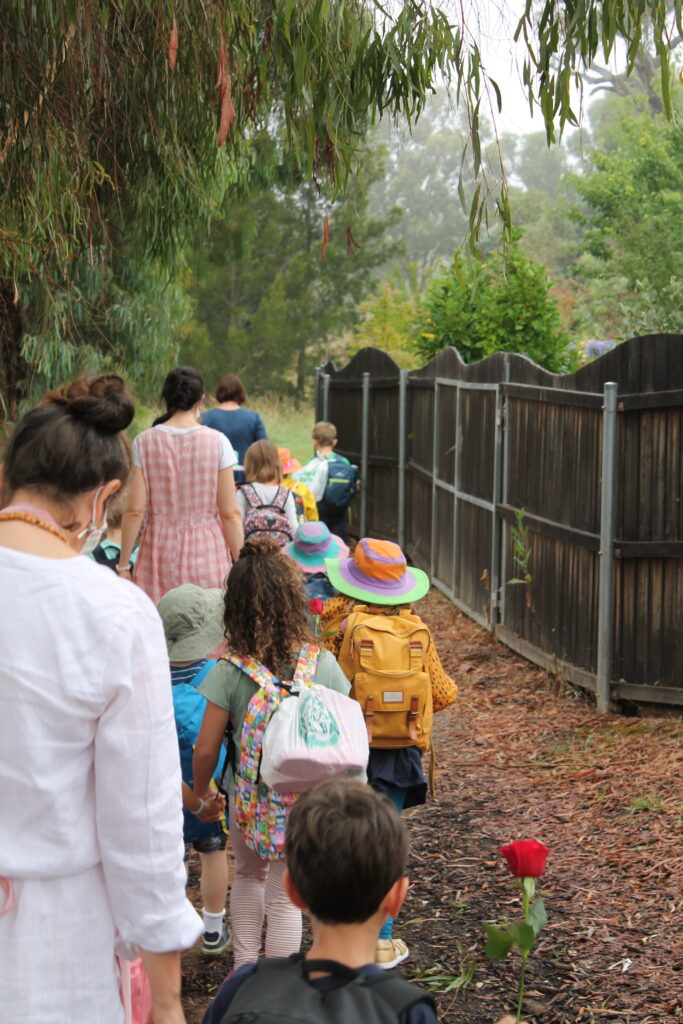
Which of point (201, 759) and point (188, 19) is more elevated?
point (188, 19)

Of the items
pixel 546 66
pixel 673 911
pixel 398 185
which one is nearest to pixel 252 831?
pixel 673 911

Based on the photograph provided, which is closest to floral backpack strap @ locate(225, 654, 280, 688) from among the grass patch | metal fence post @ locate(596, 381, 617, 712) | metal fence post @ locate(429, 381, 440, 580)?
metal fence post @ locate(596, 381, 617, 712)

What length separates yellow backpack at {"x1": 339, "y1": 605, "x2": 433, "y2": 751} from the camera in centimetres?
443

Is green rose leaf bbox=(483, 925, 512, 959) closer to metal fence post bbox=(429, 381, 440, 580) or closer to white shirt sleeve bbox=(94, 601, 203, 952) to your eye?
white shirt sleeve bbox=(94, 601, 203, 952)

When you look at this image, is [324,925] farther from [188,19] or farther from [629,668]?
[629,668]

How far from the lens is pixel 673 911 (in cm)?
478

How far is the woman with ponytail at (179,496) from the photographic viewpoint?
18.9ft

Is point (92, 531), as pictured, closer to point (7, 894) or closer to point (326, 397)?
point (7, 894)

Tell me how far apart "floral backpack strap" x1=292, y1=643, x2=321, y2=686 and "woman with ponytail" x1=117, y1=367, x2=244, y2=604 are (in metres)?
2.03

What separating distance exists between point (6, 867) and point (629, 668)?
5608 millimetres

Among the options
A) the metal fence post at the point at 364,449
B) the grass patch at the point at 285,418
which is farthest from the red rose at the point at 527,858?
the grass patch at the point at 285,418

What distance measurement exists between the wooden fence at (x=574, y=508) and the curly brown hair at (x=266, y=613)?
12.0 feet

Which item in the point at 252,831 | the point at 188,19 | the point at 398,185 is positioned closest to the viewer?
the point at 252,831

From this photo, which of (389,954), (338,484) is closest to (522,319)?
(338,484)
